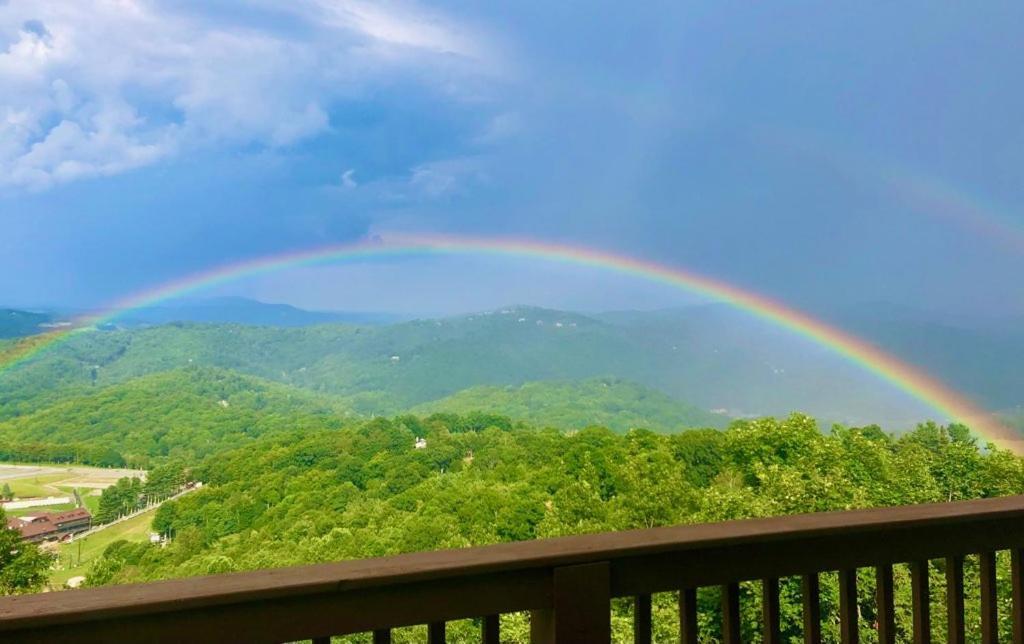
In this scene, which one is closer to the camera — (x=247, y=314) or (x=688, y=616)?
(x=688, y=616)

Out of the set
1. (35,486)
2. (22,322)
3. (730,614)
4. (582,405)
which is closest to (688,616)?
(730,614)

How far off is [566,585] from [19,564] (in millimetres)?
21548

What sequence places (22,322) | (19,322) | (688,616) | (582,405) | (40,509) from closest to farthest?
1. (688,616)
2. (40,509)
3. (19,322)
4. (22,322)
5. (582,405)

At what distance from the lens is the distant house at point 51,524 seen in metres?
20.8

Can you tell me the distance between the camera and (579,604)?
94 cm

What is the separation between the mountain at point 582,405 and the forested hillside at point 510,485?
8499mm

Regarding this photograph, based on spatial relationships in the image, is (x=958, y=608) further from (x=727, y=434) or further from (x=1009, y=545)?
(x=727, y=434)

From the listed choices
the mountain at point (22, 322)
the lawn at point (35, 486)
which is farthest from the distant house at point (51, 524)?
the mountain at point (22, 322)

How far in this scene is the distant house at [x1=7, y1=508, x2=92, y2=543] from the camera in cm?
2075

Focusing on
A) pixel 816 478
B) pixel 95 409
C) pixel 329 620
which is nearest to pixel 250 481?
pixel 95 409

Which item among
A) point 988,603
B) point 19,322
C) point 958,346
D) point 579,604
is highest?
point 19,322

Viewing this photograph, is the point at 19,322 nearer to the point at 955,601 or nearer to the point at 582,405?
the point at 582,405

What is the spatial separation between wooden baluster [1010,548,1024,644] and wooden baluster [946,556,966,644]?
0.15 metres

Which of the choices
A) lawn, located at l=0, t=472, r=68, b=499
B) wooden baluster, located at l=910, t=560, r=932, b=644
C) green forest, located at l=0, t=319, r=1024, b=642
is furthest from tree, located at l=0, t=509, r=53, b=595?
wooden baluster, located at l=910, t=560, r=932, b=644
